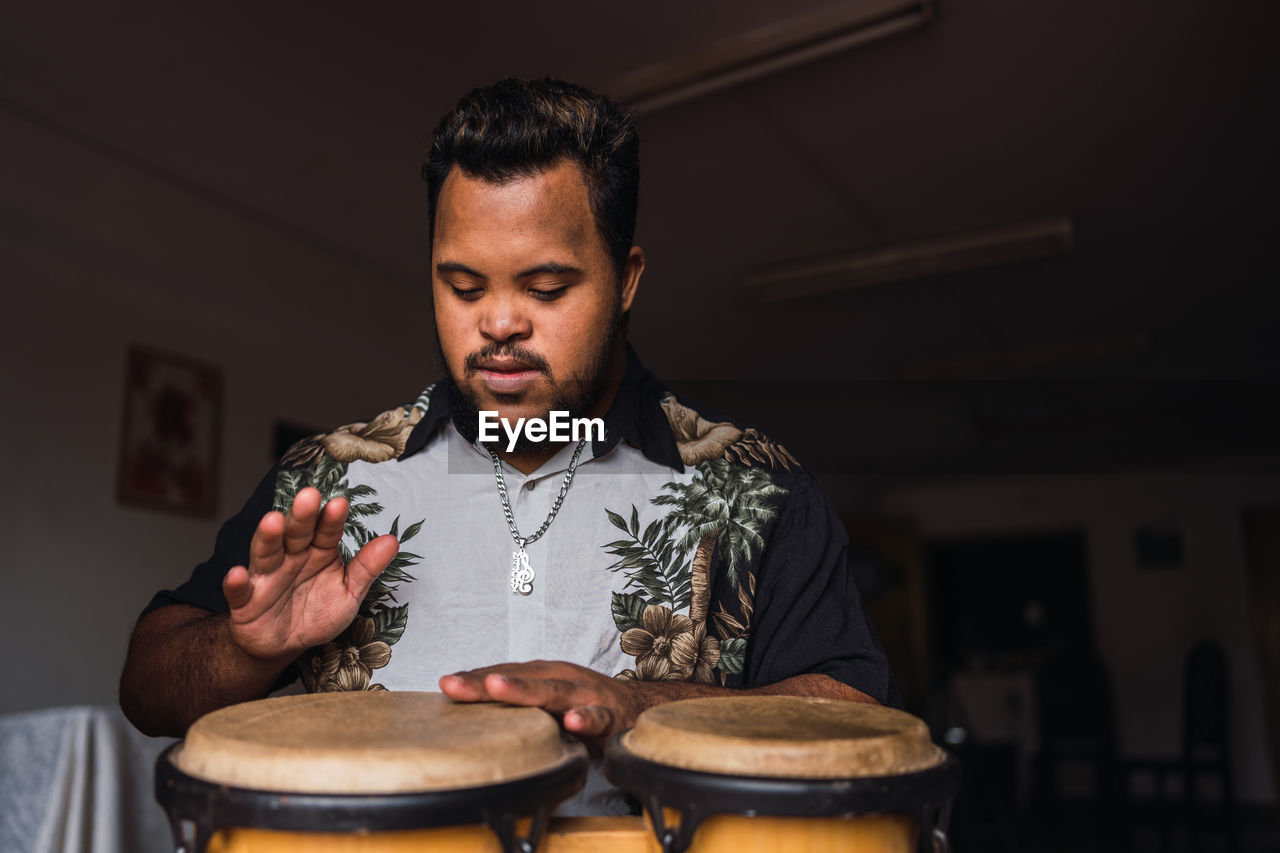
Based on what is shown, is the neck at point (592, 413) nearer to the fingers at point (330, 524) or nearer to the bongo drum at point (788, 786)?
the fingers at point (330, 524)

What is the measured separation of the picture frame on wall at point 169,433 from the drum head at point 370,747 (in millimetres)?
3523

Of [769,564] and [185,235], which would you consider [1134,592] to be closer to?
[185,235]

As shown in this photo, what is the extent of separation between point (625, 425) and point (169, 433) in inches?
134

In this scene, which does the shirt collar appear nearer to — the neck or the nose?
the neck

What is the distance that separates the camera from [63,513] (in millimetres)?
3742

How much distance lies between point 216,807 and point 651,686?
45 centimetres

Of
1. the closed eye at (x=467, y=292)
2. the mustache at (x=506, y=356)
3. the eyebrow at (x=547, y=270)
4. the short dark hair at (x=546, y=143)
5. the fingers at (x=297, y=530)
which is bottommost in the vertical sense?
the fingers at (x=297, y=530)

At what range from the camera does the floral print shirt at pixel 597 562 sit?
1252mm

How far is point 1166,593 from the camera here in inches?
334

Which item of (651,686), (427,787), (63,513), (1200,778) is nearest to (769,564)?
(651,686)

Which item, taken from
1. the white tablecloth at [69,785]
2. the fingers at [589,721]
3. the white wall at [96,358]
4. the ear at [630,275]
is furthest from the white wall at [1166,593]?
the fingers at [589,721]

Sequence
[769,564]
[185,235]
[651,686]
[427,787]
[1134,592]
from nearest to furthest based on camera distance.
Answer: [427,787] → [651,686] → [769,564] → [185,235] → [1134,592]

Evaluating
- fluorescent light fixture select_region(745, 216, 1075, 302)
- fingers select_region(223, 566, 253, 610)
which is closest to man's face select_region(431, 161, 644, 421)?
fingers select_region(223, 566, 253, 610)

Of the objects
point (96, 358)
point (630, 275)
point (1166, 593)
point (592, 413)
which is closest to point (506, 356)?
point (592, 413)
